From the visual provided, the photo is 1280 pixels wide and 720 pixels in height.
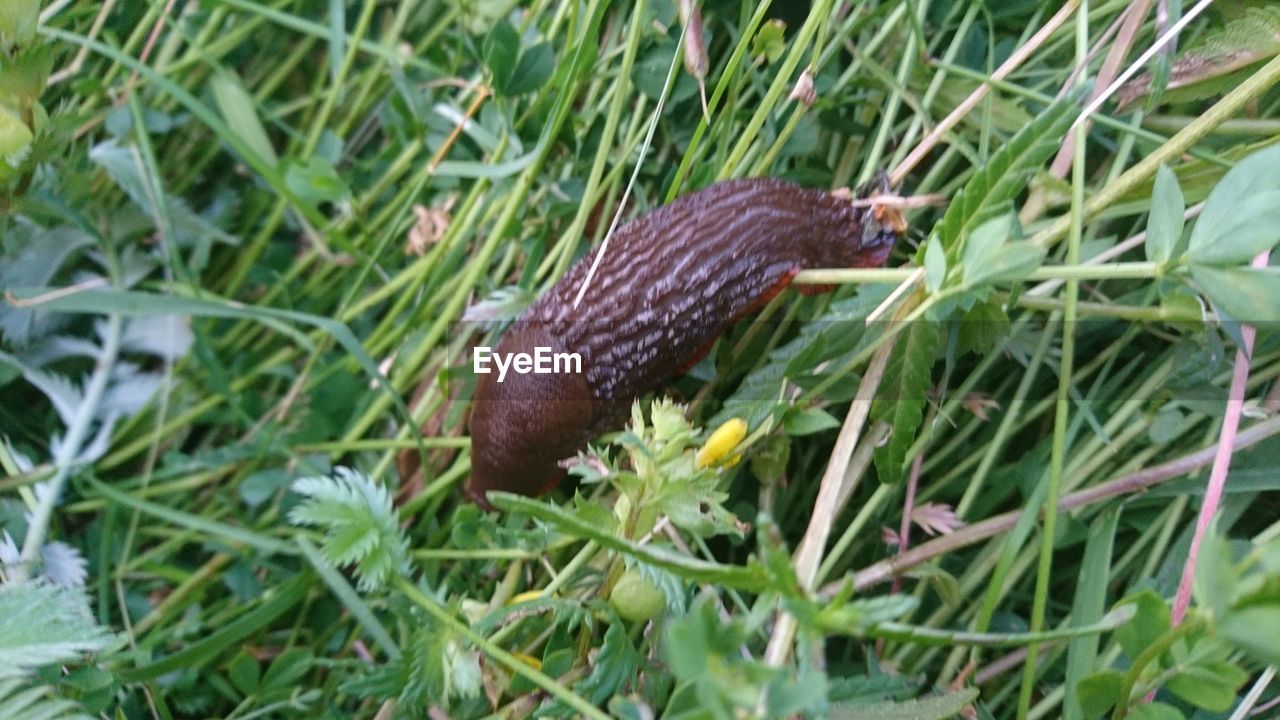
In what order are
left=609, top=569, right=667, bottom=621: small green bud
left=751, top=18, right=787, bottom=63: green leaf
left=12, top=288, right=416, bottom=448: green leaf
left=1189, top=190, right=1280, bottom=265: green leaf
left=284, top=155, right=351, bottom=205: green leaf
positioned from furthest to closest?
left=284, top=155, right=351, bottom=205: green leaf, left=12, top=288, right=416, bottom=448: green leaf, left=751, top=18, right=787, bottom=63: green leaf, left=609, top=569, right=667, bottom=621: small green bud, left=1189, top=190, right=1280, bottom=265: green leaf

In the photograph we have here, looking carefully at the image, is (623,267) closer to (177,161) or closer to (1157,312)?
(1157,312)

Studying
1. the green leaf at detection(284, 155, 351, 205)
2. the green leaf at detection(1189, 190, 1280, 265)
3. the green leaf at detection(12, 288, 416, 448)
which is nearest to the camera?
the green leaf at detection(1189, 190, 1280, 265)

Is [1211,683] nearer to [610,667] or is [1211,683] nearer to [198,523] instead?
[610,667]

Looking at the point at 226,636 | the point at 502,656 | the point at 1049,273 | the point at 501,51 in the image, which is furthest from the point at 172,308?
the point at 1049,273

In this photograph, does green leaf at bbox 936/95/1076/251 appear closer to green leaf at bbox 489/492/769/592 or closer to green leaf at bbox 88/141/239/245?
green leaf at bbox 489/492/769/592

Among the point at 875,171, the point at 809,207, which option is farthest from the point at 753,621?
the point at 875,171

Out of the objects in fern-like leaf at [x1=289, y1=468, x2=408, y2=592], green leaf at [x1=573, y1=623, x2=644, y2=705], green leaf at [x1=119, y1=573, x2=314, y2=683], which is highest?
fern-like leaf at [x1=289, y1=468, x2=408, y2=592]

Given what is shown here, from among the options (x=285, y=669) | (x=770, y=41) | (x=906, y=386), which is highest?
(x=770, y=41)

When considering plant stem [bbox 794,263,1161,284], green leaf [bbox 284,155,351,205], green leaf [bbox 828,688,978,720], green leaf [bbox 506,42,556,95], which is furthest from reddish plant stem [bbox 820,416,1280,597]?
green leaf [bbox 284,155,351,205]

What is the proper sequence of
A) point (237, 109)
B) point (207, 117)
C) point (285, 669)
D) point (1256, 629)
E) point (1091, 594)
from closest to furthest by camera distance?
1. point (1256, 629)
2. point (1091, 594)
3. point (285, 669)
4. point (207, 117)
5. point (237, 109)
